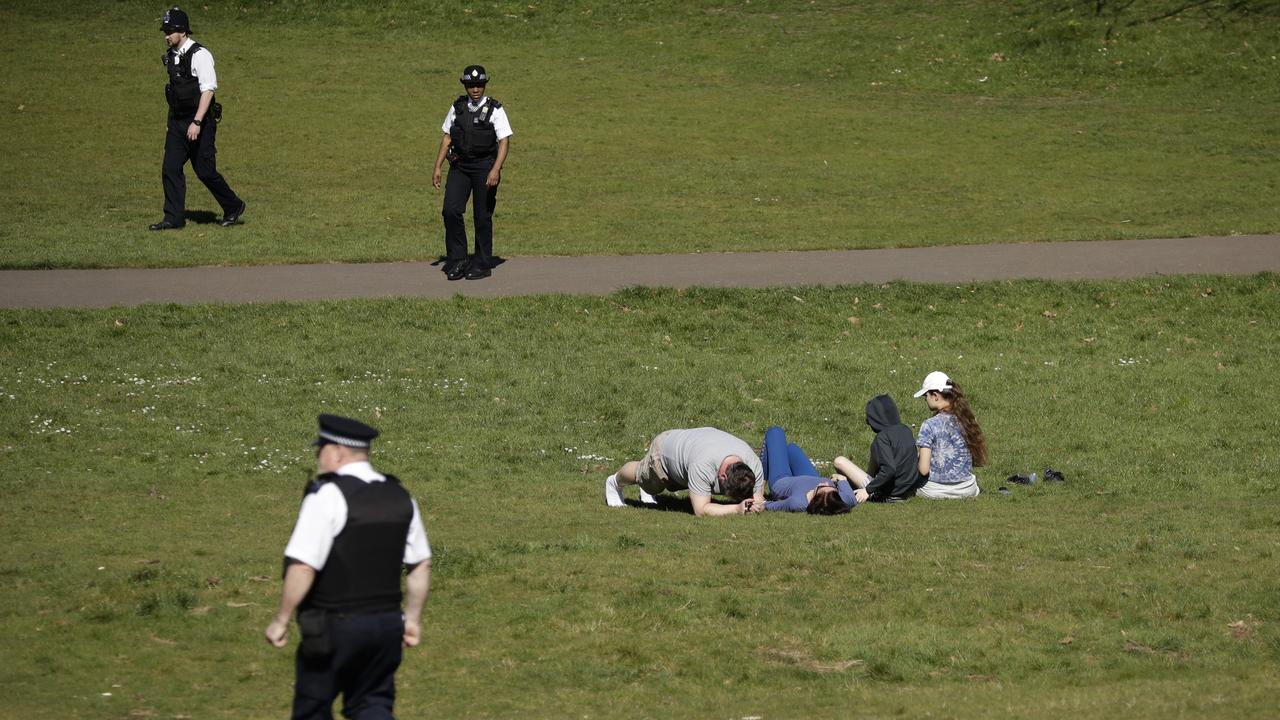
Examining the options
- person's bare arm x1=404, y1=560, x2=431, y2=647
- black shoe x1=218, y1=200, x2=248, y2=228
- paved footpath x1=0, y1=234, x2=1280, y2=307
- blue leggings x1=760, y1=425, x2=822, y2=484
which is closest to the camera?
person's bare arm x1=404, y1=560, x2=431, y2=647

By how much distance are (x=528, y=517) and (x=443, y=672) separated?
329 centimetres

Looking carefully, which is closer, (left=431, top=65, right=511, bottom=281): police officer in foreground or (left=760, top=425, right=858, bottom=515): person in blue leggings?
(left=760, top=425, right=858, bottom=515): person in blue leggings

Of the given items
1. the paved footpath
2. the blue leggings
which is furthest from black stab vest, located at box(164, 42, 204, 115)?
the blue leggings

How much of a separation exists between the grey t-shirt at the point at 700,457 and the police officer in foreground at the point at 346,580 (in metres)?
5.18

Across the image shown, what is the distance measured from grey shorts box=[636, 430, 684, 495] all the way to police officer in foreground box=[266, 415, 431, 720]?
5.40m

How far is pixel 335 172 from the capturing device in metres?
24.0

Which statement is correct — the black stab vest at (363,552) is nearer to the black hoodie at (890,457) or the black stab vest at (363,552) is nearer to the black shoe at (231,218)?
the black hoodie at (890,457)

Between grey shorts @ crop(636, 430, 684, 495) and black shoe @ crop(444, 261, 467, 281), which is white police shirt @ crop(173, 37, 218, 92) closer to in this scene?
black shoe @ crop(444, 261, 467, 281)

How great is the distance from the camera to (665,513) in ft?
36.6

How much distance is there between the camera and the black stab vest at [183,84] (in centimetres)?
1789

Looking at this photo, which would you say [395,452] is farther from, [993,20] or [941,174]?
[993,20]

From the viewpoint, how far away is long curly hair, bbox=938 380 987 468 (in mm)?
11492

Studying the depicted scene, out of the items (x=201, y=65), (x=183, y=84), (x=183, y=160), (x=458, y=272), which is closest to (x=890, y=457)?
(x=458, y=272)

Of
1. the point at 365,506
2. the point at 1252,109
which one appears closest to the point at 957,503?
the point at 365,506
